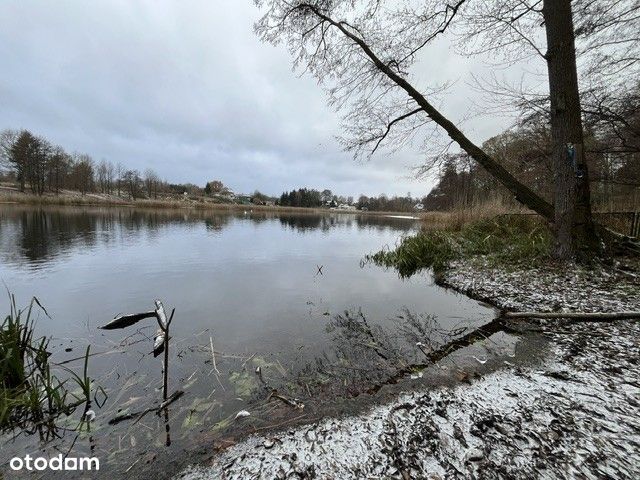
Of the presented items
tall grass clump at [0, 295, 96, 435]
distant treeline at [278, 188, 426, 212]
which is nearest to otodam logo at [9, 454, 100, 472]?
tall grass clump at [0, 295, 96, 435]

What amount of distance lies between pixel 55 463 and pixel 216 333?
214 cm

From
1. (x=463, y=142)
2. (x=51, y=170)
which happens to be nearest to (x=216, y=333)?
(x=463, y=142)

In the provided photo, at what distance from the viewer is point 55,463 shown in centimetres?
189

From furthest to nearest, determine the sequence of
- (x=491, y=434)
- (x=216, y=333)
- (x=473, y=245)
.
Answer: (x=473, y=245) < (x=216, y=333) < (x=491, y=434)

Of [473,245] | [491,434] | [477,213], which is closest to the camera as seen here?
[491,434]

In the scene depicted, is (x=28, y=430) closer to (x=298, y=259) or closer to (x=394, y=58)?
(x=298, y=259)

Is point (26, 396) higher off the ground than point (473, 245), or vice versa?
point (473, 245)

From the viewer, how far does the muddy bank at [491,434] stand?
1.55 meters

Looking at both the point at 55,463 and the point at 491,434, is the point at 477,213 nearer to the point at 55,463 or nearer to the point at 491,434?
the point at 491,434

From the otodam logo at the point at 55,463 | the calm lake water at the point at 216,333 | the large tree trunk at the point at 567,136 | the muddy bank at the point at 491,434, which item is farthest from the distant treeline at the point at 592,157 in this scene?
the otodam logo at the point at 55,463

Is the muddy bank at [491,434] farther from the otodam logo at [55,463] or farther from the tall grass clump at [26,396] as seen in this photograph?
the tall grass clump at [26,396]

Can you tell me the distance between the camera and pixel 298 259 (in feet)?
33.3

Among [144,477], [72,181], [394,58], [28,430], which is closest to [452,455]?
[144,477]

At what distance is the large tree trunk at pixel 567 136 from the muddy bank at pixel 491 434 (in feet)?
11.6
